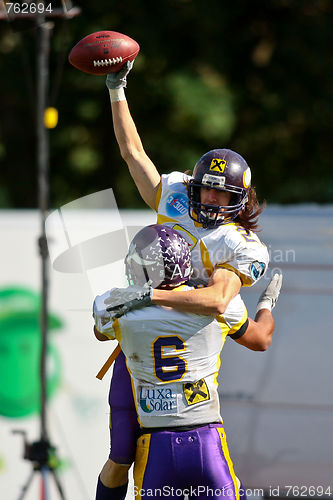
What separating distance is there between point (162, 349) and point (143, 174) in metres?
0.84

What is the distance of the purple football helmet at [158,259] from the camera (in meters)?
2.61

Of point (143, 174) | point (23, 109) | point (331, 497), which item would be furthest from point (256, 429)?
point (23, 109)

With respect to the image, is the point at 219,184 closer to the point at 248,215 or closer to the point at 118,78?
the point at 248,215

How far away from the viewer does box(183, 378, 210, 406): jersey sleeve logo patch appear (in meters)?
2.73

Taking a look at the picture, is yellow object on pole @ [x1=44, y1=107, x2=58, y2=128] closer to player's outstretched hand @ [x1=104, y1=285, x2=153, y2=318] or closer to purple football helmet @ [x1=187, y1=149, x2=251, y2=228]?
purple football helmet @ [x1=187, y1=149, x2=251, y2=228]

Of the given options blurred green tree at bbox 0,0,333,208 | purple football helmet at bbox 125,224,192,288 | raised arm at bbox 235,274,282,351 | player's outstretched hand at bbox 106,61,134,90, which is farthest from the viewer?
blurred green tree at bbox 0,0,333,208

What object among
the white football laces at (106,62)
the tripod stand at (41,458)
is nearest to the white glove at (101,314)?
the white football laces at (106,62)

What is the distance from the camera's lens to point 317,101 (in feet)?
36.4

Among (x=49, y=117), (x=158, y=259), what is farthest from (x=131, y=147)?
(x=49, y=117)

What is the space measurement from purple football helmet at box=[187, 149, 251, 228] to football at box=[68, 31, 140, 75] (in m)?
0.53

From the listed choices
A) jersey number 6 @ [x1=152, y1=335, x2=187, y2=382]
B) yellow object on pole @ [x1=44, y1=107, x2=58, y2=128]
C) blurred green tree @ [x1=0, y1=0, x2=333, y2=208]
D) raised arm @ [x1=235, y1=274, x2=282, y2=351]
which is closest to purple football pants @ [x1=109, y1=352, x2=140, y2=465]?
jersey number 6 @ [x1=152, y1=335, x2=187, y2=382]

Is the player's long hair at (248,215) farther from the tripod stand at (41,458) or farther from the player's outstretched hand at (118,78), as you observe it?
the tripod stand at (41,458)

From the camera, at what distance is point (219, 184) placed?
9.34 ft

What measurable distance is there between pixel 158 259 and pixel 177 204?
20.1 inches
